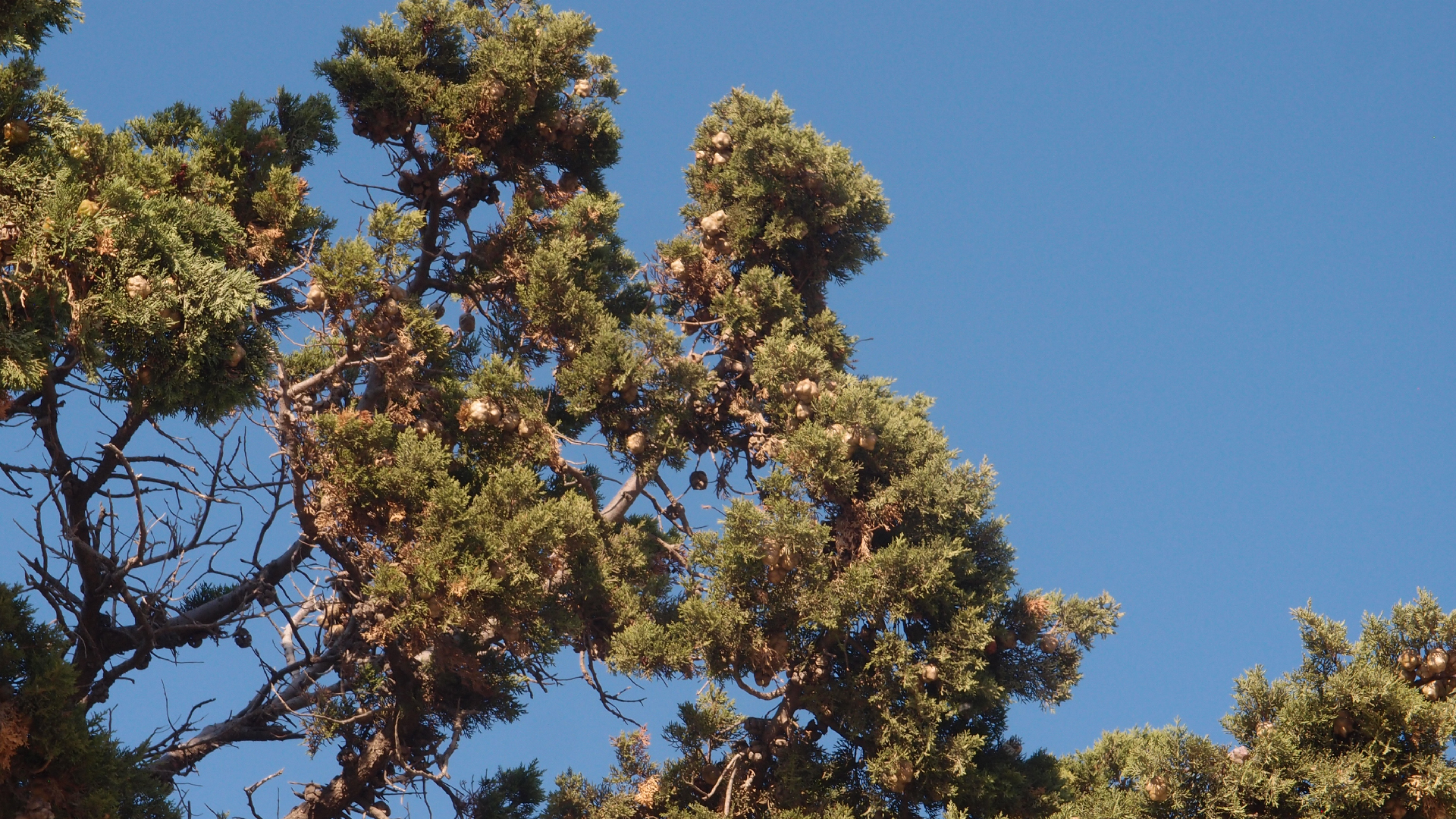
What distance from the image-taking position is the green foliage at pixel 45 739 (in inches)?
280

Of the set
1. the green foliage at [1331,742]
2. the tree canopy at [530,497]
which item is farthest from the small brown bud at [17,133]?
the green foliage at [1331,742]

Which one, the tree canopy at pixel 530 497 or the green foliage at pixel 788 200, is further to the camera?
the green foliage at pixel 788 200

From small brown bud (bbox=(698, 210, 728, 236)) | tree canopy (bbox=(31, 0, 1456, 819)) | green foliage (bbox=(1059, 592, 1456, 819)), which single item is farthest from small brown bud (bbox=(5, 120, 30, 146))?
green foliage (bbox=(1059, 592, 1456, 819))

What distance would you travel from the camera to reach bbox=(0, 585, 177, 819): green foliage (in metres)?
7.11

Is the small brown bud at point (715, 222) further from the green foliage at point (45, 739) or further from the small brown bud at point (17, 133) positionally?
the green foliage at point (45, 739)

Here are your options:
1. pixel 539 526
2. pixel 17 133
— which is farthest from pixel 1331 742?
pixel 17 133

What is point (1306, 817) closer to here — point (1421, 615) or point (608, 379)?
point (1421, 615)

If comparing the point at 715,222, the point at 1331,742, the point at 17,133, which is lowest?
the point at 1331,742

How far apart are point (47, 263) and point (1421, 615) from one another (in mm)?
8495

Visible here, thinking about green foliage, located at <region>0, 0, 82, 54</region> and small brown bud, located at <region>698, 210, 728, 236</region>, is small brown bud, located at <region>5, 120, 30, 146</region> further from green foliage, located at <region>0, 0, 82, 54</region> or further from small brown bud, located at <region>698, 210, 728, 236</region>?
small brown bud, located at <region>698, 210, 728, 236</region>

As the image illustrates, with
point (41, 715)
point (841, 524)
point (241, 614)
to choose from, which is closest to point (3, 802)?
point (41, 715)

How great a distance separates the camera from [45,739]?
7160 millimetres

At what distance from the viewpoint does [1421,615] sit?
8352 mm

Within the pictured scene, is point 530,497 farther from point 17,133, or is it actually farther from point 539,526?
point 17,133
